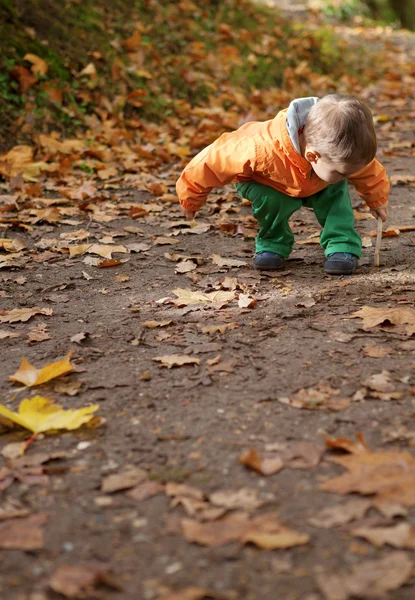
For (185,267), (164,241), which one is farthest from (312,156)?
(164,241)

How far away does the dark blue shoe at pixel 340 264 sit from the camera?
299cm

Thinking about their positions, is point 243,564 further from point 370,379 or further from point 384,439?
point 370,379

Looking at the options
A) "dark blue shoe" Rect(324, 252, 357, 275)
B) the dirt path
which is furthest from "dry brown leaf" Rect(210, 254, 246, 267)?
"dark blue shoe" Rect(324, 252, 357, 275)

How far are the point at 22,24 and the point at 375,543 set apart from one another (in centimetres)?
556

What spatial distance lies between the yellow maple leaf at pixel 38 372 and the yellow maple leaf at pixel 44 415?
17 cm

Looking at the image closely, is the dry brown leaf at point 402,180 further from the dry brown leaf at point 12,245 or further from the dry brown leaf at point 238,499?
the dry brown leaf at point 238,499

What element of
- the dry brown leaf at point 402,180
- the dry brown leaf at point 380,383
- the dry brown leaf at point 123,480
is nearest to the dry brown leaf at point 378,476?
the dry brown leaf at point 380,383

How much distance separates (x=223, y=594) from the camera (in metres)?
1.28

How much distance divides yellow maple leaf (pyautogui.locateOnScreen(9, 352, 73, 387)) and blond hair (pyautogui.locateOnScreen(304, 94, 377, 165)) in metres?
1.34

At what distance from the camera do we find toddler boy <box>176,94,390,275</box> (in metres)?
2.64

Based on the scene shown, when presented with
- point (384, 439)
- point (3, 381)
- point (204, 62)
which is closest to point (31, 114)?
point (204, 62)

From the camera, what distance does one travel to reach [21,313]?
2.71 metres

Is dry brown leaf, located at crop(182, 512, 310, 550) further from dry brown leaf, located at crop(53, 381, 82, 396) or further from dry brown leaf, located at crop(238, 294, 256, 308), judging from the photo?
dry brown leaf, located at crop(238, 294, 256, 308)

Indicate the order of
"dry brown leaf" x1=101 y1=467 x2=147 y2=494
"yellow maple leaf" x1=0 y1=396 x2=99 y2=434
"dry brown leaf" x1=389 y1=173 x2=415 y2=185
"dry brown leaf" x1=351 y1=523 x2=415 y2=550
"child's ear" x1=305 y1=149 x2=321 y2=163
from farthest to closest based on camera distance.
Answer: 1. "dry brown leaf" x1=389 y1=173 x2=415 y2=185
2. "child's ear" x1=305 y1=149 x2=321 y2=163
3. "yellow maple leaf" x1=0 y1=396 x2=99 y2=434
4. "dry brown leaf" x1=101 y1=467 x2=147 y2=494
5. "dry brown leaf" x1=351 y1=523 x2=415 y2=550
